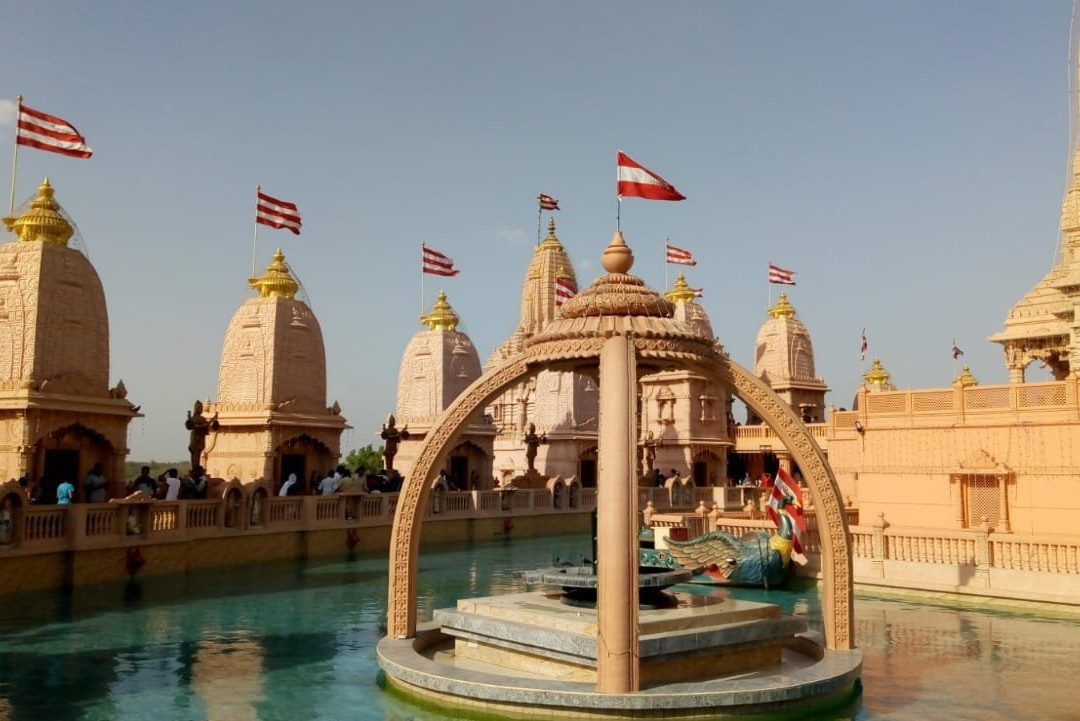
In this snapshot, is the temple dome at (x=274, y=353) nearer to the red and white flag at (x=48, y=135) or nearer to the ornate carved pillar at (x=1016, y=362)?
the red and white flag at (x=48, y=135)

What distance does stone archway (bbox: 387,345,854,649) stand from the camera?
10.5 metres

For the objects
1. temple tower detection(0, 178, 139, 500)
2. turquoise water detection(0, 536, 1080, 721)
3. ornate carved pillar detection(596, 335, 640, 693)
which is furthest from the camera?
temple tower detection(0, 178, 139, 500)

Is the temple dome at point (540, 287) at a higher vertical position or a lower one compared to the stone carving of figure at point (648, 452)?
higher

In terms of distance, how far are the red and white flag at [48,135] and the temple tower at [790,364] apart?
3651cm

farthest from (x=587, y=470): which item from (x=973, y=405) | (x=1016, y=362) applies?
(x=973, y=405)

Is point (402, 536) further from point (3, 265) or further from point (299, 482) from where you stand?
point (299, 482)

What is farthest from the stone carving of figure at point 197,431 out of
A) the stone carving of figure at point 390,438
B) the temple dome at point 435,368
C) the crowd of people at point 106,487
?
the temple dome at point 435,368

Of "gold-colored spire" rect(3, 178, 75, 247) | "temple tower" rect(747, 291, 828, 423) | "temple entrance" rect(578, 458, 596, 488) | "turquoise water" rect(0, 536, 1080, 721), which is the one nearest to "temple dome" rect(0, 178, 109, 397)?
"gold-colored spire" rect(3, 178, 75, 247)

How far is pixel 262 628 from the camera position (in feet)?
48.0

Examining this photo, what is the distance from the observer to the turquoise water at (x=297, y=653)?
32.2 ft

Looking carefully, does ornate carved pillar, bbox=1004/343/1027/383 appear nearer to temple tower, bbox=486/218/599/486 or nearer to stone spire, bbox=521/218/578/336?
temple tower, bbox=486/218/599/486

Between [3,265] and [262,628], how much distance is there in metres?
12.7

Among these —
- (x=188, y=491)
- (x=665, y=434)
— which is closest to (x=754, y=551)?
(x=188, y=491)

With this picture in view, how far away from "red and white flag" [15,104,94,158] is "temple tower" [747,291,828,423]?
36.5 meters
